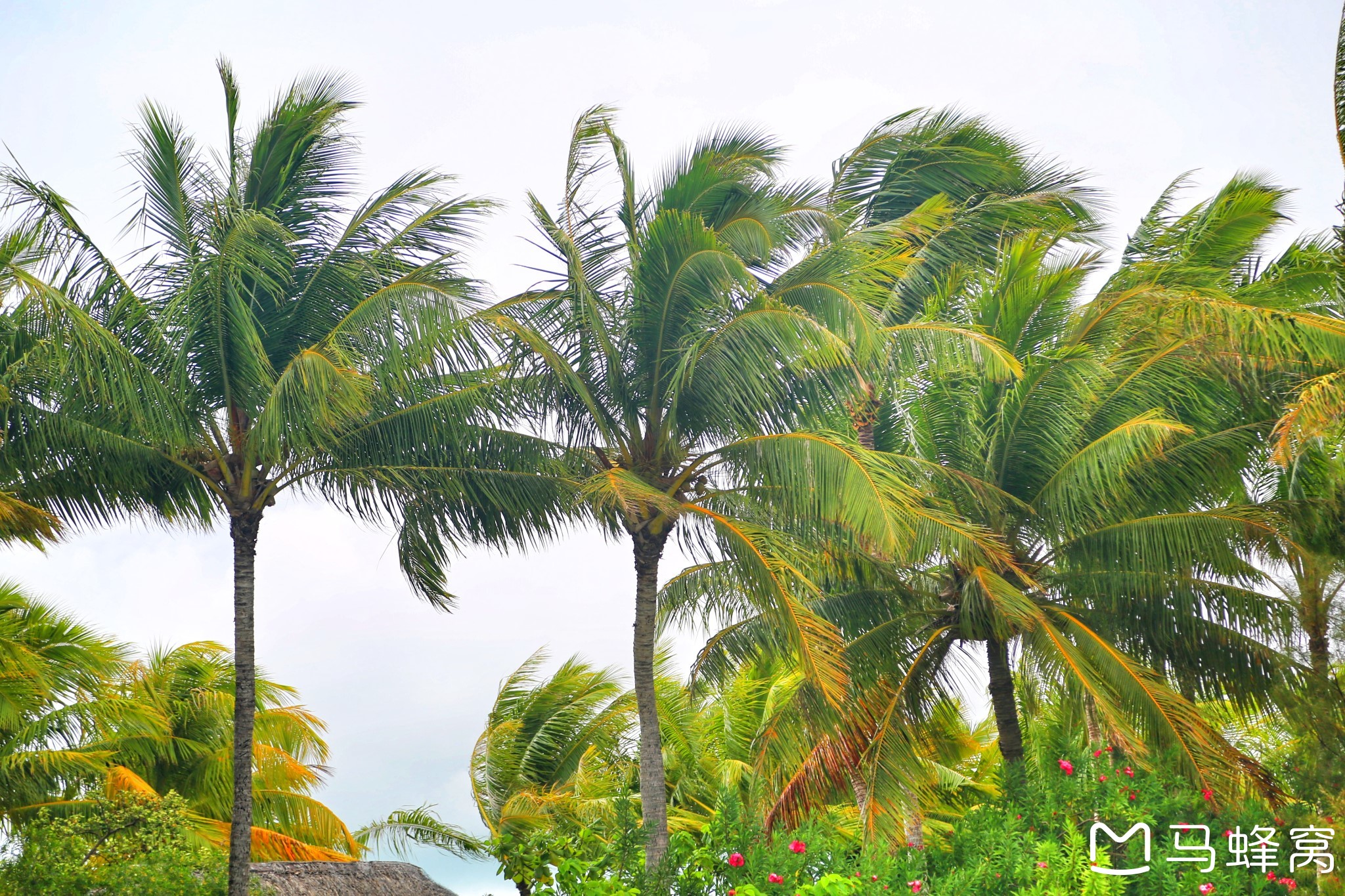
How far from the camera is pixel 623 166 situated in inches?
457

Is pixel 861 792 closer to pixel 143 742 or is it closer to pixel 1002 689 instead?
pixel 1002 689

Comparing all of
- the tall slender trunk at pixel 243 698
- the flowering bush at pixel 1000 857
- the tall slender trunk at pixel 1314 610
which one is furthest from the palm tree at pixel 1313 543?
the tall slender trunk at pixel 243 698

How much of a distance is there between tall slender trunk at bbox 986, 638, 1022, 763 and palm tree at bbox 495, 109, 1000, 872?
198 centimetres

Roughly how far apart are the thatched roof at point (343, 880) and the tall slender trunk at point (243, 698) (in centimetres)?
73

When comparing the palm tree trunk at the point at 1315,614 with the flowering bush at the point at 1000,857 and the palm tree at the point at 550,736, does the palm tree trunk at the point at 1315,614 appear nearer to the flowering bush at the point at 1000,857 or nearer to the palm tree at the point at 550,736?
the flowering bush at the point at 1000,857

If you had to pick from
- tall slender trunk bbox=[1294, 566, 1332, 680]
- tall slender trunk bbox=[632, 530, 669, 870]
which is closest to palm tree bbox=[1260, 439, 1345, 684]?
tall slender trunk bbox=[1294, 566, 1332, 680]

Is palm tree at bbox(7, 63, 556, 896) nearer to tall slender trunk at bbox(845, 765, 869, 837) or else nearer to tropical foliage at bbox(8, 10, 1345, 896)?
tropical foliage at bbox(8, 10, 1345, 896)

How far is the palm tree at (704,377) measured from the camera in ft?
32.0

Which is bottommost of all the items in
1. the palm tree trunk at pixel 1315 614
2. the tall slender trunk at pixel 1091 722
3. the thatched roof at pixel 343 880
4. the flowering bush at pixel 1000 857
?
the thatched roof at pixel 343 880

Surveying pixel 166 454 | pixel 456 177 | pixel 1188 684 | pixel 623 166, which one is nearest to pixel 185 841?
pixel 166 454

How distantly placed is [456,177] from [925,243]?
22.7 ft

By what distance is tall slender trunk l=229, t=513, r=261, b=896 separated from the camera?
10078mm

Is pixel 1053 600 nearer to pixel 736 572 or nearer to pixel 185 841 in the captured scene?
pixel 736 572

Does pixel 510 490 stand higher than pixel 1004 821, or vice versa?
pixel 510 490
